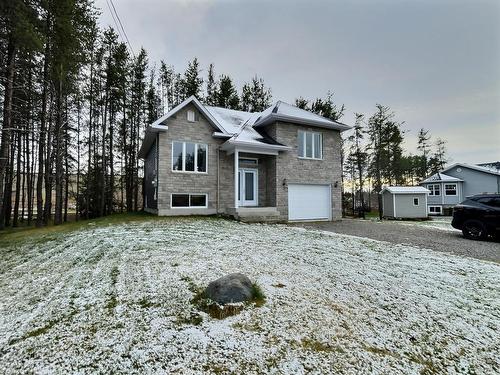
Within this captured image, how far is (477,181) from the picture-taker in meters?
22.4

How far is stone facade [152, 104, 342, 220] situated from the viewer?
11180mm

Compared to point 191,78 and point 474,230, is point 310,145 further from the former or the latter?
point 191,78

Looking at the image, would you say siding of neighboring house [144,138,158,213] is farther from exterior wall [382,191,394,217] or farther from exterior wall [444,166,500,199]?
exterior wall [444,166,500,199]

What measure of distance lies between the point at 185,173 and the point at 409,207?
666 inches

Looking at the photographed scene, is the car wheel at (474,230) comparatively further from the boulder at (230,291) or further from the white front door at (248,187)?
the boulder at (230,291)

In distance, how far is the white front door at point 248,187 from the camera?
12.4 meters

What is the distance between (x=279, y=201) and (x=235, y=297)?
941cm

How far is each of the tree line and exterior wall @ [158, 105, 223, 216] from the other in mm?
4671

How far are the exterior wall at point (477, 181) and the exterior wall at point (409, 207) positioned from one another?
7.67 meters

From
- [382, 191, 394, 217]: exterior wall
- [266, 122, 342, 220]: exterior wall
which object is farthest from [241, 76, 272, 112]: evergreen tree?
[382, 191, 394, 217]: exterior wall

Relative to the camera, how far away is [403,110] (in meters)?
22.0

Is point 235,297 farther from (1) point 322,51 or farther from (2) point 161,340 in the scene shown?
(1) point 322,51

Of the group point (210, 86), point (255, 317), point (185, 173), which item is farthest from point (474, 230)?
point (210, 86)

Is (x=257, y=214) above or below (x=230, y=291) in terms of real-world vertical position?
above
